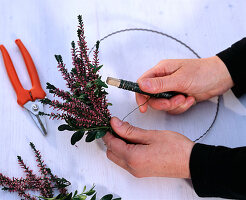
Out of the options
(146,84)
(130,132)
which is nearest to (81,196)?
(130,132)

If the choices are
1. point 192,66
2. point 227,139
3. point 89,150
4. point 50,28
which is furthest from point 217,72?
point 50,28

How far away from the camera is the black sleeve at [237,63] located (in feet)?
2.98

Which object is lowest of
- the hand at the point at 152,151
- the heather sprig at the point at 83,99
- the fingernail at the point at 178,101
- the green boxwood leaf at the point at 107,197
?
the green boxwood leaf at the point at 107,197

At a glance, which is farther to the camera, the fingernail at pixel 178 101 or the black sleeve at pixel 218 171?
the fingernail at pixel 178 101

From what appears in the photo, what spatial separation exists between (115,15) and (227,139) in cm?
60

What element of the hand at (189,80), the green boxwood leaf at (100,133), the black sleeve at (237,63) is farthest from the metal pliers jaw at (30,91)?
the black sleeve at (237,63)

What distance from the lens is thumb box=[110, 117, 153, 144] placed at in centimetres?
78

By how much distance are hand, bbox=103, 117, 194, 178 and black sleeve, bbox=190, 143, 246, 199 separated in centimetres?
3

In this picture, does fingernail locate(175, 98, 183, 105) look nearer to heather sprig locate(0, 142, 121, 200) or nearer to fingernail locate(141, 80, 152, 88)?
fingernail locate(141, 80, 152, 88)

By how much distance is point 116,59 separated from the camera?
1.00m

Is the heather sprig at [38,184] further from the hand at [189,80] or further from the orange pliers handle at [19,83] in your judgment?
the hand at [189,80]

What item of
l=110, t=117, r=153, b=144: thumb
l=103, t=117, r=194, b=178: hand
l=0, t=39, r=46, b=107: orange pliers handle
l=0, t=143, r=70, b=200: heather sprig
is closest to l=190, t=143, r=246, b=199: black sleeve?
l=103, t=117, r=194, b=178: hand

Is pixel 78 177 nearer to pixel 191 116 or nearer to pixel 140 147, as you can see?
pixel 140 147

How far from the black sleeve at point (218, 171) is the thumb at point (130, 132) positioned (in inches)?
5.2
